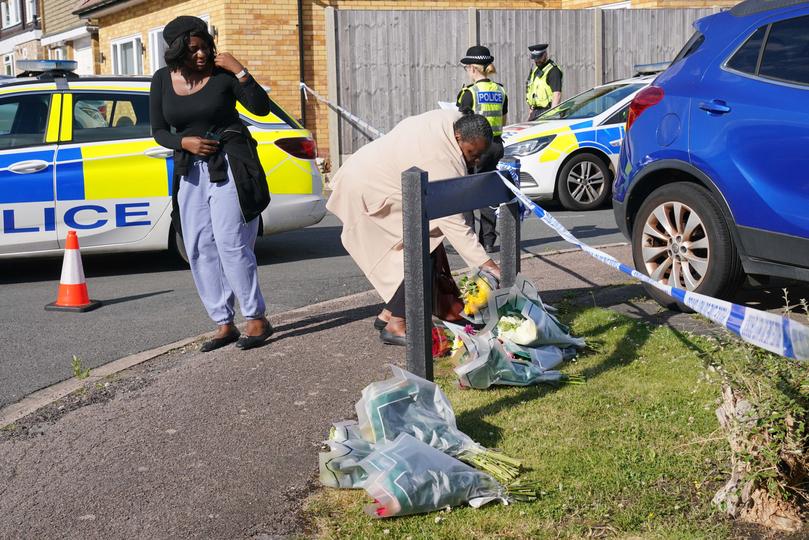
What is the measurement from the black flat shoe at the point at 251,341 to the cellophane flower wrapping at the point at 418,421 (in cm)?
211

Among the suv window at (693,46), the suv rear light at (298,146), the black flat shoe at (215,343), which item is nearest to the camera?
the black flat shoe at (215,343)

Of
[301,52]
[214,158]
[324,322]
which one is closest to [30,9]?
[301,52]

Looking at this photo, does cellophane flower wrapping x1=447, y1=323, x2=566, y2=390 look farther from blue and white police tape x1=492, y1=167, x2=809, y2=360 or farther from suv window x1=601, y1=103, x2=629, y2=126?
suv window x1=601, y1=103, x2=629, y2=126

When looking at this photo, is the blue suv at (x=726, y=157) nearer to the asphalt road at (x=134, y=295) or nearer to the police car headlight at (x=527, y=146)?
the asphalt road at (x=134, y=295)

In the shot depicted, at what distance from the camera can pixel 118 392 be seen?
5297 mm

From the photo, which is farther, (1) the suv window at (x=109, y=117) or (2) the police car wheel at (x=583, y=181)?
(2) the police car wheel at (x=583, y=181)

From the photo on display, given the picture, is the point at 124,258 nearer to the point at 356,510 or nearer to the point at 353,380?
the point at 353,380

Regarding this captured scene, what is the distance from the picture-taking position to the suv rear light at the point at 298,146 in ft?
29.2

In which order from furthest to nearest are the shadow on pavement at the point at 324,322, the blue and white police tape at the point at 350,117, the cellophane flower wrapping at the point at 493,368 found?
the blue and white police tape at the point at 350,117 < the shadow on pavement at the point at 324,322 < the cellophane flower wrapping at the point at 493,368

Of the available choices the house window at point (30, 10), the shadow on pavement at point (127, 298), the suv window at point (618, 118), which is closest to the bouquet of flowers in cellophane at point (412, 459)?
the shadow on pavement at point (127, 298)

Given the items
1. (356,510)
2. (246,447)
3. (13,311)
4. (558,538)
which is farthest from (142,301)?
(558,538)

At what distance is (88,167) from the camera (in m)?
8.36

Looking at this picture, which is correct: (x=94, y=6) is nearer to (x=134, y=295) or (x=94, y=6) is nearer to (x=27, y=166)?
(x=27, y=166)

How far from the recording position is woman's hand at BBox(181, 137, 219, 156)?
18.8ft
